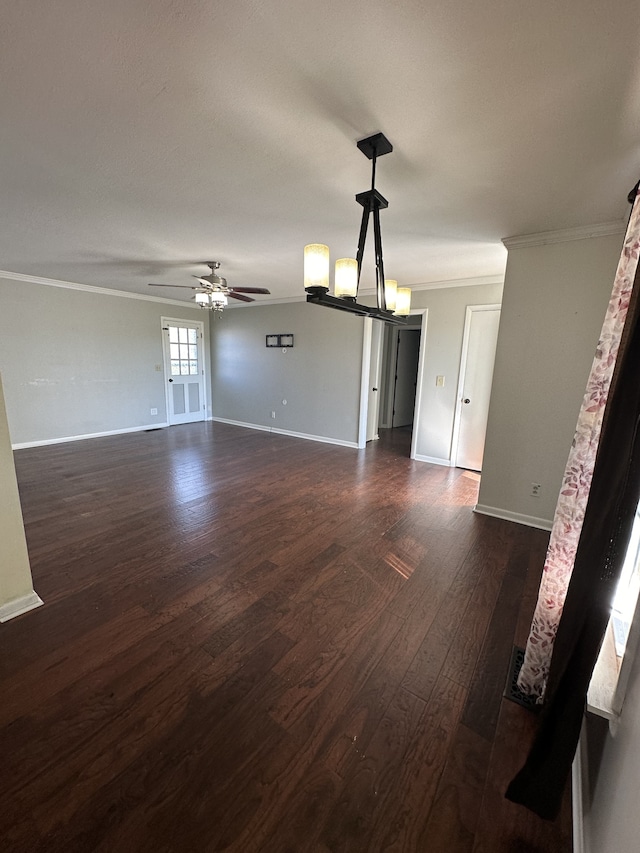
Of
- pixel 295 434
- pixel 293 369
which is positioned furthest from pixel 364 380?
pixel 295 434

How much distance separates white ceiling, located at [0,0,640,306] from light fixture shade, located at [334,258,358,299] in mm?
517

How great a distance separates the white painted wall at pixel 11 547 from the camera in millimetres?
1780

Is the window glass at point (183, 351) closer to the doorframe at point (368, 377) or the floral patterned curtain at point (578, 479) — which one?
the doorframe at point (368, 377)

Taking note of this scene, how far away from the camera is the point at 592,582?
98 cm

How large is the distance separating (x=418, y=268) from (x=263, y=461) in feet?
10.2

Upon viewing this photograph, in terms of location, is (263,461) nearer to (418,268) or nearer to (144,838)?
(418,268)

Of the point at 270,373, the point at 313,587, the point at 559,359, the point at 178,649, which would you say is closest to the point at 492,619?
the point at 313,587

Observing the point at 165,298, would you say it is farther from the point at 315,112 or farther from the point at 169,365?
the point at 315,112

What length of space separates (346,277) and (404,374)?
17.7 feet

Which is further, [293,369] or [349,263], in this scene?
[293,369]

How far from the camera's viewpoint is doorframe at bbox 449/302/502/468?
420 centimetres

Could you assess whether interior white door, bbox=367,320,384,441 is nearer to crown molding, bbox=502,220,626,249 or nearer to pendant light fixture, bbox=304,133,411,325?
crown molding, bbox=502,220,626,249

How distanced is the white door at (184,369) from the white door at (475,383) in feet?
16.9

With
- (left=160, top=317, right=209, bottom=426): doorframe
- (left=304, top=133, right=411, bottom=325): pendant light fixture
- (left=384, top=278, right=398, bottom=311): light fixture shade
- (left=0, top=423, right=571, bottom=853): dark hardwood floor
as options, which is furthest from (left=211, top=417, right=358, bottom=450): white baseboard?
(left=304, top=133, right=411, bottom=325): pendant light fixture
